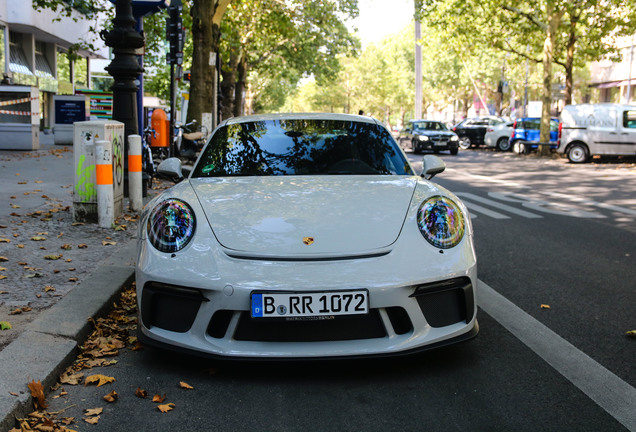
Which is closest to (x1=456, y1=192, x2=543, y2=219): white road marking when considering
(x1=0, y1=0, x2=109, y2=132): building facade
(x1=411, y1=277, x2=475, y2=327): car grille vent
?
(x1=411, y1=277, x2=475, y2=327): car grille vent

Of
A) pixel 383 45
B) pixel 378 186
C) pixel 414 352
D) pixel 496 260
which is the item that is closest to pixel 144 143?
pixel 496 260

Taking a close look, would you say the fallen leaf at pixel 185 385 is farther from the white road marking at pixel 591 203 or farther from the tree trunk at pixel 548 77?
the tree trunk at pixel 548 77

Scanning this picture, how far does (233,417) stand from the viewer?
119 inches

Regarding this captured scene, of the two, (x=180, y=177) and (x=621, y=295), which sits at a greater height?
(x=180, y=177)

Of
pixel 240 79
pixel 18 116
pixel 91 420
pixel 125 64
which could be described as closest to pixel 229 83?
pixel 240 79

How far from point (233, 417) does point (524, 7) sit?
1432 inches

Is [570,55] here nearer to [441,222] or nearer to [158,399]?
[441,222]

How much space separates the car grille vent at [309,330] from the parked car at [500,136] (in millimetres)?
32327

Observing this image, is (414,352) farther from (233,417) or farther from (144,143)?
(144,143)

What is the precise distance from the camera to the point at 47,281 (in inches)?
201

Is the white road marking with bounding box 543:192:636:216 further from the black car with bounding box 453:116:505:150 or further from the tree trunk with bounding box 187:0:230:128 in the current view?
the black car with bounding box 453:116:505:150

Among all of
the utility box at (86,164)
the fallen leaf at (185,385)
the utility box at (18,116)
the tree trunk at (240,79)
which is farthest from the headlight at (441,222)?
the tree trunk at (240,79)

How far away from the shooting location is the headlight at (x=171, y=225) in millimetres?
3564

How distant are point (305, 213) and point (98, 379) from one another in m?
1.28
